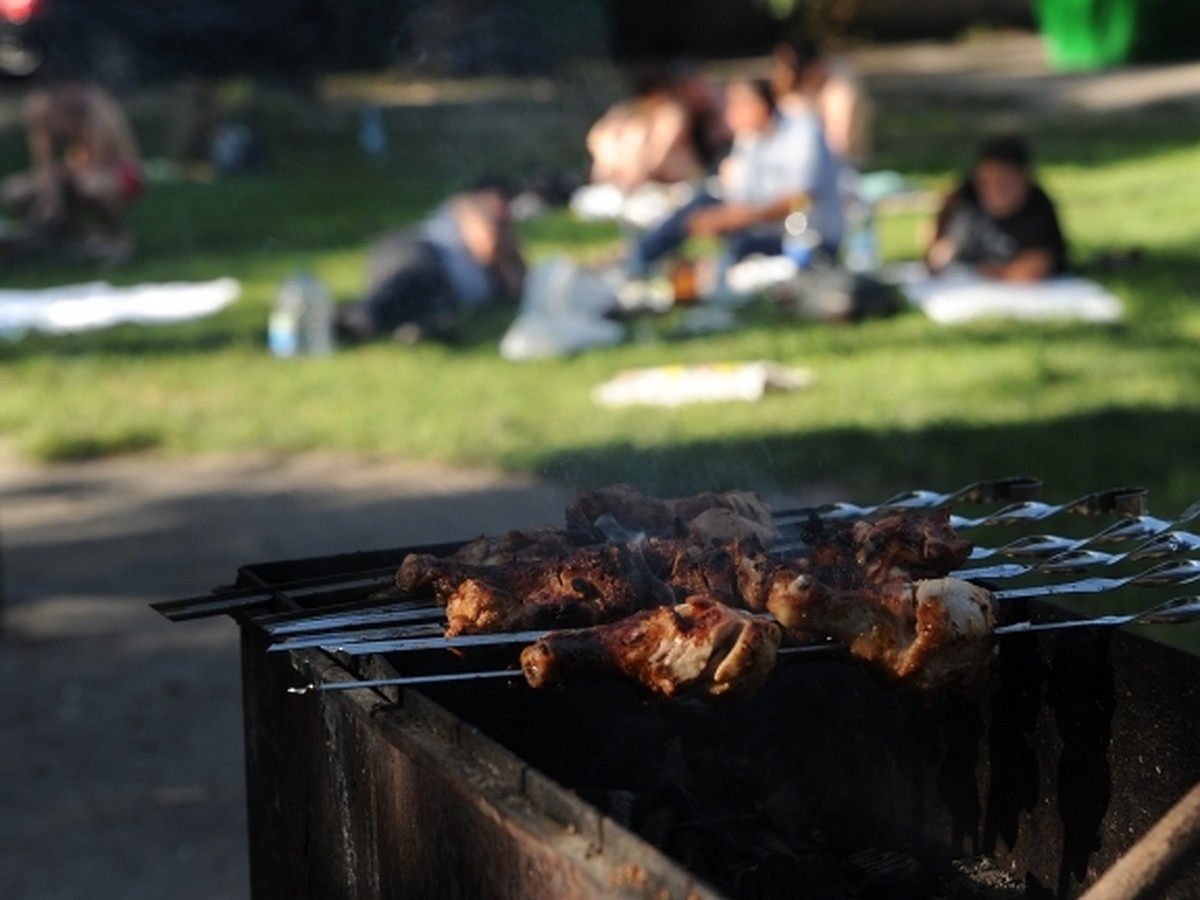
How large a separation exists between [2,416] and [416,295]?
2960 millimetres

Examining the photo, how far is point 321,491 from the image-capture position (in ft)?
26.8

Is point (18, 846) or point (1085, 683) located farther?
point (18, 846)

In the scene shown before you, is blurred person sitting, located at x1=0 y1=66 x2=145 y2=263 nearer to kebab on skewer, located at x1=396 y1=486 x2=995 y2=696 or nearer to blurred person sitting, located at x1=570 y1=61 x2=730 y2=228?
blurred person sitting, located at x1=570 y1=61 x2=730 y2=228

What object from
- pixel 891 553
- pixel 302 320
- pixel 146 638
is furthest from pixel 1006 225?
pixel 891 553

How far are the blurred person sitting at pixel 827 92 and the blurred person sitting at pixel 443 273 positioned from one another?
3.60 meters

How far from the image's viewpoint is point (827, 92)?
51.9ft

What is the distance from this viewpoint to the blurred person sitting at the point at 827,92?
49.1ft

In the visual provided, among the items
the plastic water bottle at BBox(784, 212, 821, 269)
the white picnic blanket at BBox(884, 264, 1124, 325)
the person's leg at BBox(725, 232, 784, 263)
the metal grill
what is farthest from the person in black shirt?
the metal grill

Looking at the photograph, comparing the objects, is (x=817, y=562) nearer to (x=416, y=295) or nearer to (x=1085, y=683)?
(x=1085, y=683)

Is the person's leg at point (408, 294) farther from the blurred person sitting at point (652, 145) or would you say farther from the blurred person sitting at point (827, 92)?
the blurred person sitting at point (652, 145)

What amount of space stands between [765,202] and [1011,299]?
2281mm

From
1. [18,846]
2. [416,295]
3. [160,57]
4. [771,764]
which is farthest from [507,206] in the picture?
[160,57]

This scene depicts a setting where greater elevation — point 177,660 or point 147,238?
point 147,238

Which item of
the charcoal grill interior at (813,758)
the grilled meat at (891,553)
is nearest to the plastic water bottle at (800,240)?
the charcoal grill interior at (813,758)
